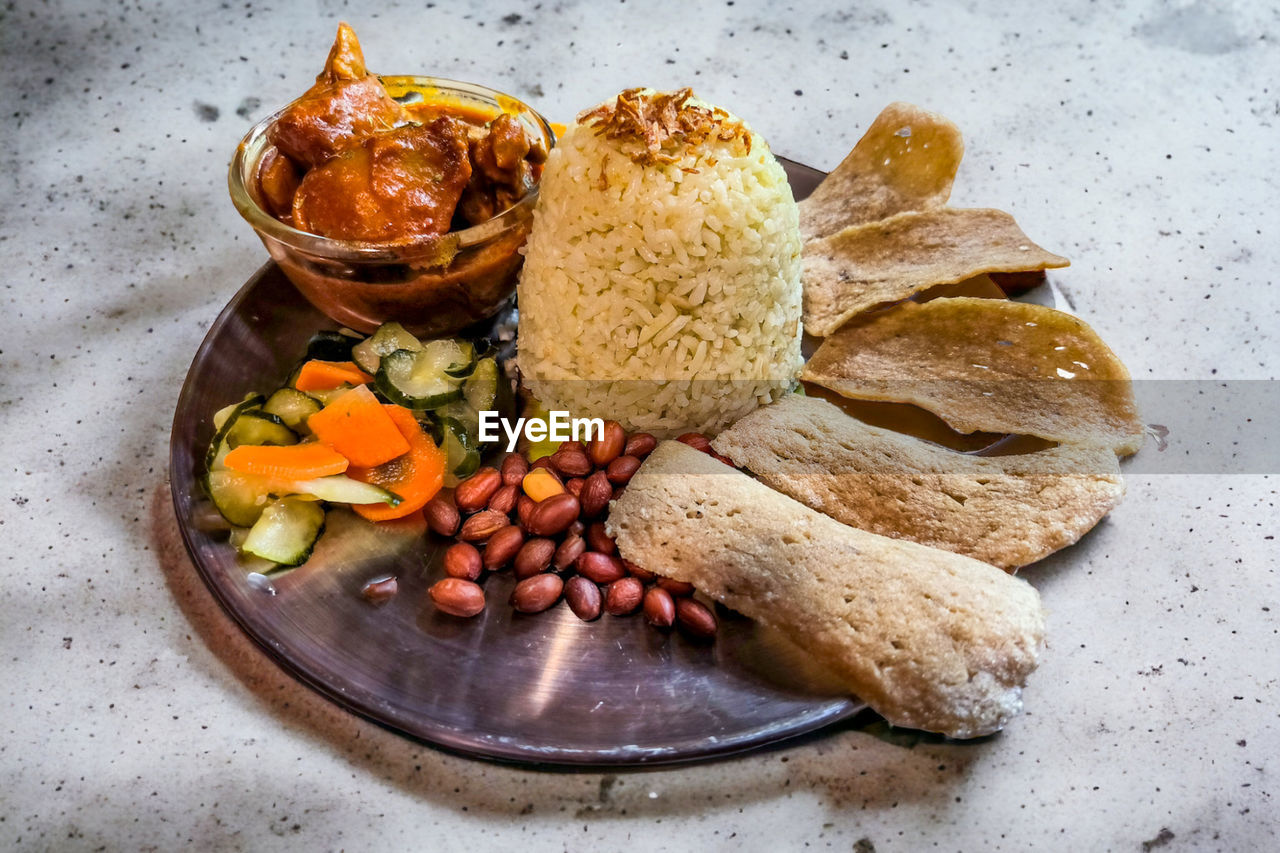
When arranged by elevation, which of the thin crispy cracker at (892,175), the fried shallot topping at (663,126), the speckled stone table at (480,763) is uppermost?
the fried shallot topping at (663,126)

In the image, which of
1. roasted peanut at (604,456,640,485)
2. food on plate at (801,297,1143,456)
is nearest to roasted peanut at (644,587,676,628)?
roasted peanut at (604,456,640,485)

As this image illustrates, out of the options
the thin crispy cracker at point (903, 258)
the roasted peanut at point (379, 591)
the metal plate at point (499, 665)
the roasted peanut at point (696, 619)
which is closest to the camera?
the metal plate at point (499, 665)

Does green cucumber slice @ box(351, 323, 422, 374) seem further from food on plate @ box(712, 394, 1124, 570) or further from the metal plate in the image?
food on plate @ box(712, 394, 1124, 570)

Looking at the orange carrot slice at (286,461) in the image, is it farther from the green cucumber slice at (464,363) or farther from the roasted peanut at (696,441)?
the roasted peanut at (696,441)

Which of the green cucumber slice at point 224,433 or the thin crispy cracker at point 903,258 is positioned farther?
the thin crispy cracker at point 903,258

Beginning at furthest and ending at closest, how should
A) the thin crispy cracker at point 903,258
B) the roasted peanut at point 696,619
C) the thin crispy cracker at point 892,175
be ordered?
the thin crispy cracker at point 892,175
the thin crispy cracker at point 903,258
the roasted peanut at point 696,619

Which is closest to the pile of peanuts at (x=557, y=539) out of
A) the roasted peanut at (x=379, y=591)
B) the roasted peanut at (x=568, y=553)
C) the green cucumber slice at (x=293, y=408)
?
the roasted peanut at (x=568, y=553)

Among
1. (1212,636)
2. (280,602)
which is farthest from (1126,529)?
(280,602)
